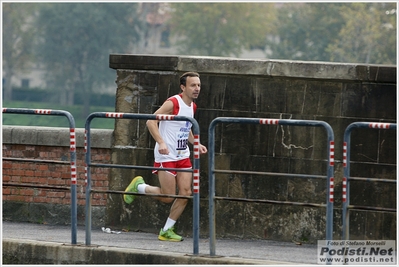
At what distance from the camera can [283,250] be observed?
346 inches

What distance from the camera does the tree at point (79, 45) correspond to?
87125mm

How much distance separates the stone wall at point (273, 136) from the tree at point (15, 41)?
77.7 m

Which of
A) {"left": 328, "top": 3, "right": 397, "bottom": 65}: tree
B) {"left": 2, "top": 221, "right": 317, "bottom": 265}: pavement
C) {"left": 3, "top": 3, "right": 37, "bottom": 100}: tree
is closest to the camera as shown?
{"left": 2, "top": 221, "right": 317, "bottom": 265}: pavement

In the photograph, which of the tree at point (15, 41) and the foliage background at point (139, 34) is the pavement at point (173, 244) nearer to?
the foliage background at point (139, 34)

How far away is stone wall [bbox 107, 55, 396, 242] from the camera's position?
9.17 metres

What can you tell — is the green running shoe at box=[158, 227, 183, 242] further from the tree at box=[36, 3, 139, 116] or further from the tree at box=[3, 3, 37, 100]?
the tree at box=[3, 3, 37, 100]

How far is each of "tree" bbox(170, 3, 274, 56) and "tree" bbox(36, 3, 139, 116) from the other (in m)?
6.44

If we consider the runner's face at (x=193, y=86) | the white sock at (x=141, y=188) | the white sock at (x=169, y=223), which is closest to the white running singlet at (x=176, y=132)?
the runner's face at (x=193, y=86)

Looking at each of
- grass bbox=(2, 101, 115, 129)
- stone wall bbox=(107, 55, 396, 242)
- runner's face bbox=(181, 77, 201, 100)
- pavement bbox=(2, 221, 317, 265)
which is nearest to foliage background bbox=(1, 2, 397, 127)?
grass bbox=(2, 101, 115, 129)

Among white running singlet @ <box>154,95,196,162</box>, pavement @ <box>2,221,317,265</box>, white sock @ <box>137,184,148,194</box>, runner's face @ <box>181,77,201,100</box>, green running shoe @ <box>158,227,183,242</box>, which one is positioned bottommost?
pavement @ <box>2,221,317,265</box>

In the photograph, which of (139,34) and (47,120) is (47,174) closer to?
(47,120)

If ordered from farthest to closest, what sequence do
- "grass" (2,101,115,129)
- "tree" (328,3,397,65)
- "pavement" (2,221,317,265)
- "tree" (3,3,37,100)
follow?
"tree" (3,3,37,100) < "tree" (328,3,397,65) < "grass" (2,101,115,129) < "pavement" (2,221,317,265)

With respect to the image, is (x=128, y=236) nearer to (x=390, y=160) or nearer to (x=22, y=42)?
(x=390, y=160)

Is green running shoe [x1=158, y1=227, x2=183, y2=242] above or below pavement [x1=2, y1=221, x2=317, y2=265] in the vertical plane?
above
